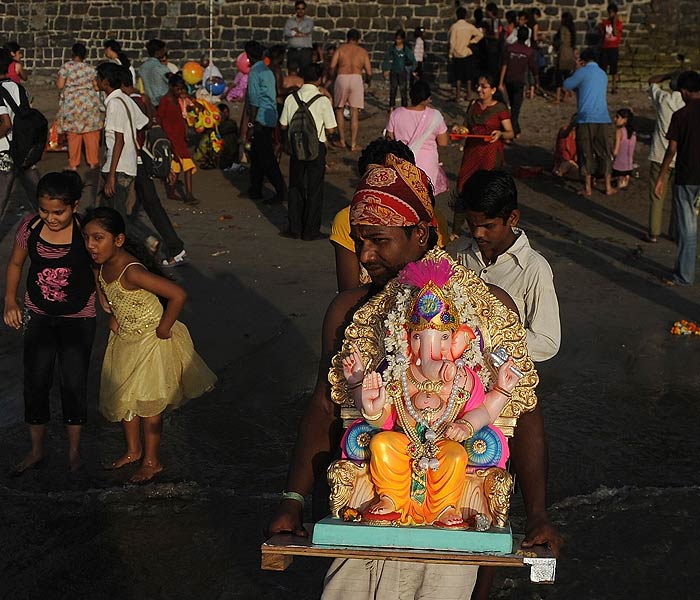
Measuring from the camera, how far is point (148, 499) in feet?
20.2

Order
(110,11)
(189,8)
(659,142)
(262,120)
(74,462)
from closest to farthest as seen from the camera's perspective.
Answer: (74,462) → (659,142) → (262,120) → (189,8) → (110,11)

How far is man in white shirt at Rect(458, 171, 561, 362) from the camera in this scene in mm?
4621

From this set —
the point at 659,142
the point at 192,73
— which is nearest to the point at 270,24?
the point at 192,73

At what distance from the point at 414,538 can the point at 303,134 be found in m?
9.54

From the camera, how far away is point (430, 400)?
3.39 meters

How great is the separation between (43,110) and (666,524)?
1869 cm

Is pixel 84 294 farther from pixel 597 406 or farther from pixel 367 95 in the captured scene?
pixel 367 95

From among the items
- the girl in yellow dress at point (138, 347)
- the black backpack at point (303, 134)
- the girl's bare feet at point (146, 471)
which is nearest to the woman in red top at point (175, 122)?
the black backpack at point (303, 134)

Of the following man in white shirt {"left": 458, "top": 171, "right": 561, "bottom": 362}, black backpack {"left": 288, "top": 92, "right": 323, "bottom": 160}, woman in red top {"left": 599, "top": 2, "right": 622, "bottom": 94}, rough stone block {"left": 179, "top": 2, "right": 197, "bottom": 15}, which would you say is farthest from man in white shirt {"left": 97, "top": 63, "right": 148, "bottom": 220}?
rough stone block {"left": 179, "top": 2, "right": 197, "bottom": 15}

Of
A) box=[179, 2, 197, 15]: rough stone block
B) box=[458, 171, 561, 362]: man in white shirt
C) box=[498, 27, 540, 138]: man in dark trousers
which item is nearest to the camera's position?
box=[458, 171, 561, 362]: man in white shirt

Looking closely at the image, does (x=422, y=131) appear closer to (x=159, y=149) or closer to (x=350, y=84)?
(x=159, y=149)

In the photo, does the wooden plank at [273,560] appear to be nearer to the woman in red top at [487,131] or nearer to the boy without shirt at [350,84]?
the woman in red top at [487,131]

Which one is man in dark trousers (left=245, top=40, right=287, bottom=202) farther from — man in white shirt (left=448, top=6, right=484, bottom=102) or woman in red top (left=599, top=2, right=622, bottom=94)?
woman in red top (left=599, top=2, right=622, bottom=94)

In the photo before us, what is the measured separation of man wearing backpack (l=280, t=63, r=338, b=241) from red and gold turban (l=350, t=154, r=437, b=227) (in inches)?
341
